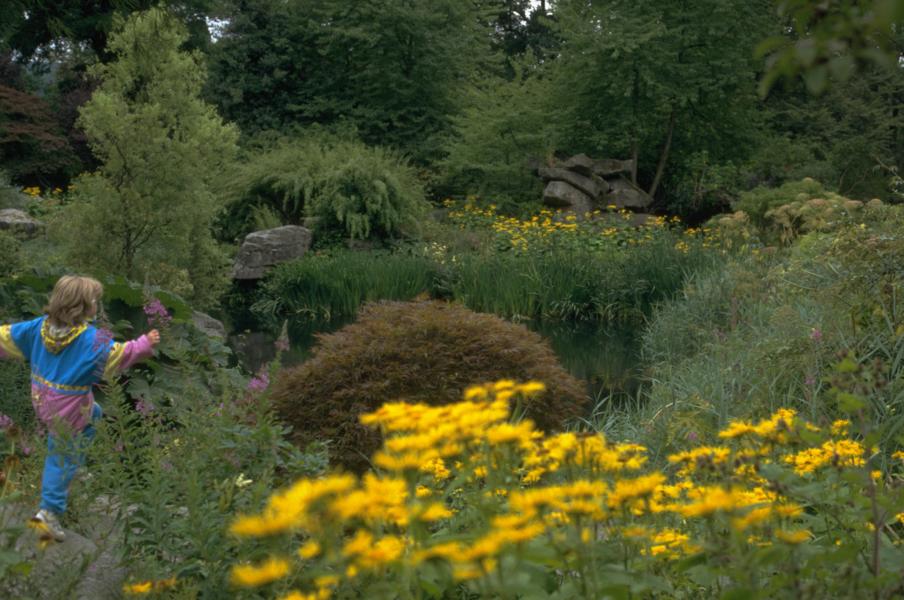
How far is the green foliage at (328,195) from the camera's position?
15.8 meters

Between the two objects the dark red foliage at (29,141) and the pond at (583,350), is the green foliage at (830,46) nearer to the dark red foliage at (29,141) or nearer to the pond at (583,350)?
the pond at (583,350)

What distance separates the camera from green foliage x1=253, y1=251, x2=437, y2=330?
44.2 ft

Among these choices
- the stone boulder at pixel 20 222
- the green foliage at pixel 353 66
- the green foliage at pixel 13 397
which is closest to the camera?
the green foliage at pixel 13 397

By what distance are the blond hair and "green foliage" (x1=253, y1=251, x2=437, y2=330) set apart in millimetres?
9230

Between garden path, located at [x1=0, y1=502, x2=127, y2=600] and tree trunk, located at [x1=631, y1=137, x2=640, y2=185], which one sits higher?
tree trunk, located at [x1=631, y1=137, x2=640, y2=185]

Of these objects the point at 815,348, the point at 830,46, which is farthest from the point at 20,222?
the point at 830,46

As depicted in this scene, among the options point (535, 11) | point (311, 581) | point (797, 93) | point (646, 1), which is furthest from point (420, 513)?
point (535, 11)

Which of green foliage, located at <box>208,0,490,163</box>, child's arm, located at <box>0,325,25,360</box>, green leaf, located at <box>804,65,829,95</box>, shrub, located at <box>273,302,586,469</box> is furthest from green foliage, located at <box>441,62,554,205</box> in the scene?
green leaf, located at <box>804,65,829,95</box>

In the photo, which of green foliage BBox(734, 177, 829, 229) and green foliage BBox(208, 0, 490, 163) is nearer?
green foliage BBox(734, 177, 829, 229)

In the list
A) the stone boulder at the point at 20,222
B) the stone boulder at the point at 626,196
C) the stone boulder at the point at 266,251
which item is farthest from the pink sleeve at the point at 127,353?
the stone boulder at the point at 626,196

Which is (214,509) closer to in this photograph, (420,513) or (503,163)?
(420,513)

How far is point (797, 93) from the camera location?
24.5 m

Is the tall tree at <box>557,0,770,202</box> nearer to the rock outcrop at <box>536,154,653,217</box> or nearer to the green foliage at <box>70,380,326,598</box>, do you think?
the rock outcrop at <box>536,154,653,217</box>

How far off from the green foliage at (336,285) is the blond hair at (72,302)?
9230mm
